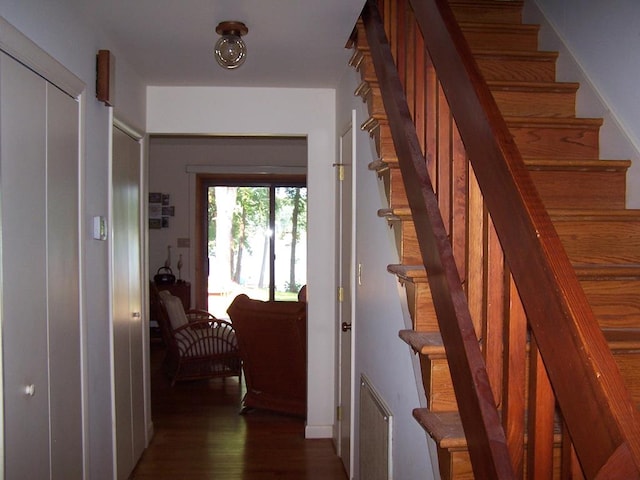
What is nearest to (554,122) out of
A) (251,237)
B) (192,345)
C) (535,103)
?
(535,103)

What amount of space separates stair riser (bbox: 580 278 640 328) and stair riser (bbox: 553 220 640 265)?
0.18 meters

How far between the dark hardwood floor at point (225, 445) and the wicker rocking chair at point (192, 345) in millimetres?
244

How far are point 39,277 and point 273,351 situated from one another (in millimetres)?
2878

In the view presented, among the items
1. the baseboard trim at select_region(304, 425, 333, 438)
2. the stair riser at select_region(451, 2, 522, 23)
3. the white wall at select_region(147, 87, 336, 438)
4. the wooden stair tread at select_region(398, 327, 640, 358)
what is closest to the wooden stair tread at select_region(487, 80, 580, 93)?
the stair riser at select_region(451, 2, 522, 23)

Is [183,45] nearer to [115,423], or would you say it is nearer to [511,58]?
[511,58]

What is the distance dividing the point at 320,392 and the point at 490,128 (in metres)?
3.45

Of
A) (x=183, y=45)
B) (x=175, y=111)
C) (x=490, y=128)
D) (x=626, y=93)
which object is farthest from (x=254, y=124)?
(x=490, y=128)

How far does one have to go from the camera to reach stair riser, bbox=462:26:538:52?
2941 millimetres

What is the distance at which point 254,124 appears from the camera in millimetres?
4191

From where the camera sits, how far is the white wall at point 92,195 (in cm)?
252

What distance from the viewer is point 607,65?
7.80 ft

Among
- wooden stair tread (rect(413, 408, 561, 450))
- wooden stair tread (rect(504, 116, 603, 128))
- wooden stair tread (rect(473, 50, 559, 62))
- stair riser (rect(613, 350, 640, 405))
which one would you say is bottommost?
wooden stair tread (rect(413, 408, 561, 450))

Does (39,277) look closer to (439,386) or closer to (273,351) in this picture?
(439,386)

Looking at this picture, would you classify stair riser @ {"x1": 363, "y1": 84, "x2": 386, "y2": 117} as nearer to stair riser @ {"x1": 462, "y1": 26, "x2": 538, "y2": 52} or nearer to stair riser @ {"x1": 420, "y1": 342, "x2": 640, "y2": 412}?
stair riser @ {"x1": 462, "y1": 26, "x2": 538, "y2": 52}
